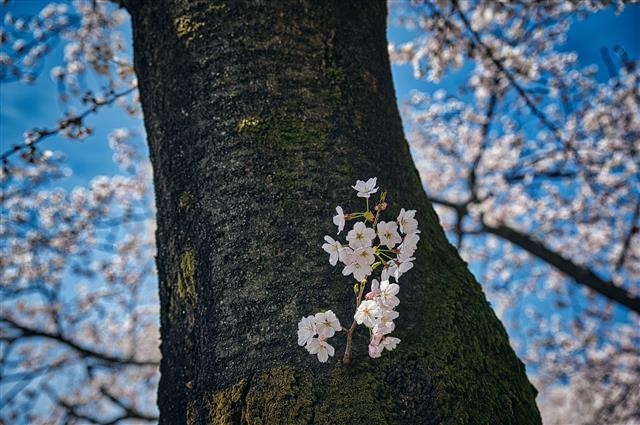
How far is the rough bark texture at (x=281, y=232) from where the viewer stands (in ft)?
3.43

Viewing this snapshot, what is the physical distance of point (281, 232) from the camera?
1146 millimetres

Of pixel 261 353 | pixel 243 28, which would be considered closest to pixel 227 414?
pixel 261 353

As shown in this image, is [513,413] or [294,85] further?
[294,85]

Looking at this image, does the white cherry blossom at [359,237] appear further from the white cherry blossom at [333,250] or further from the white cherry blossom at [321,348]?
the white cherry blossom at [321,348]

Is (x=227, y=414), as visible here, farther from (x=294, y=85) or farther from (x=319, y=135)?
(x=294, y=85)

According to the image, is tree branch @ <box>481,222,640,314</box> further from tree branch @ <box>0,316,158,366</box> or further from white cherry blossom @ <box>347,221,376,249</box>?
white cherry blossom @ <box>347,221,376,249</box>

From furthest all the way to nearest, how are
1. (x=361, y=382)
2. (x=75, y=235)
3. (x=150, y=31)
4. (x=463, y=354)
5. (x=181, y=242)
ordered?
(x=75, y=235) → (x=150, y=31) → (x=181, y=242) → (x=463, y=354) → (x=361, y=382)

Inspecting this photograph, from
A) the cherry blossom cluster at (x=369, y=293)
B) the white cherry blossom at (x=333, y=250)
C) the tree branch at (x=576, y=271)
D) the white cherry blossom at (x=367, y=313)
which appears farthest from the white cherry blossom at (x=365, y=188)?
the tree branch at (x=576, y=271)

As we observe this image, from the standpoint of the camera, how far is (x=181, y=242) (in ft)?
4.19

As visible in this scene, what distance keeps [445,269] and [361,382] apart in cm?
46

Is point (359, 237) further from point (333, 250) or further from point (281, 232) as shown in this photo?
point (281, 232)

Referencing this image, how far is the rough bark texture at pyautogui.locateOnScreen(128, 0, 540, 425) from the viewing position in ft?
3.43

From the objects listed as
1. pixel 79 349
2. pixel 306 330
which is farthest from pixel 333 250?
pixel 79 349

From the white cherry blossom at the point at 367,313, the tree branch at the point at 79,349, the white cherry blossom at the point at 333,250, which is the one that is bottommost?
the tree branch at the point at 79,349
